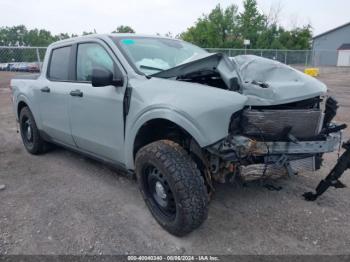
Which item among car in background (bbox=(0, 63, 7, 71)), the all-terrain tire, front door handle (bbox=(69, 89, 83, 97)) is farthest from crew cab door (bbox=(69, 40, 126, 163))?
car in background (bbox=(0, 63, 7, 71))

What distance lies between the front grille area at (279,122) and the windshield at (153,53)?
0.93 metres

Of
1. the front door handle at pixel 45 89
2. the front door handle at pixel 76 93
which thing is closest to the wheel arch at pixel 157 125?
the front door handle at pixel 76 93

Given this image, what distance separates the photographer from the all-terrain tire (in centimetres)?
502

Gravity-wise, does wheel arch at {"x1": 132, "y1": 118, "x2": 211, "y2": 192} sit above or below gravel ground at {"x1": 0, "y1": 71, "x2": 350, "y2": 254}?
above

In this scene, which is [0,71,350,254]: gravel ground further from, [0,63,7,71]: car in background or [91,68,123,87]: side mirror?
[0,63,7,71]: car in background

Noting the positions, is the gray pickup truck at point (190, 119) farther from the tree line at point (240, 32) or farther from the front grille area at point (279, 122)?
the tree line at point (240, 32)

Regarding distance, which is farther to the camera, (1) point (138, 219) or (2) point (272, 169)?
(1) point (138, 219)

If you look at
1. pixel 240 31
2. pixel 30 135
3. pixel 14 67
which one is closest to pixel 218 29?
pixel 240 31

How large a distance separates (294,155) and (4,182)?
3559mm

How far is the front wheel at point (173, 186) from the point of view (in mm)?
2637

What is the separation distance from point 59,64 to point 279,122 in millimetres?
3101

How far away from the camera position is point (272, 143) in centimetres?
268

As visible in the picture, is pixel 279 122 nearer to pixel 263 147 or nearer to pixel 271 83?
pixel 263 147

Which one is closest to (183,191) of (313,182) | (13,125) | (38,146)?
(313,182)
